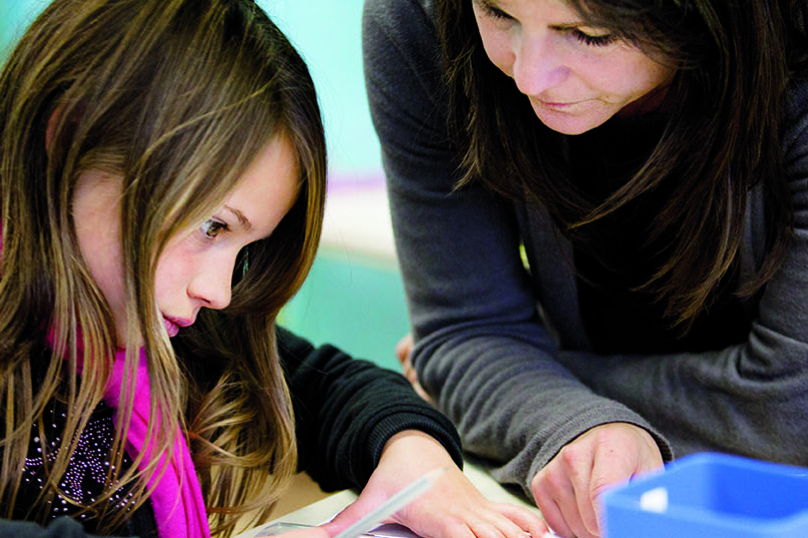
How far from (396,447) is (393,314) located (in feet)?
6.22

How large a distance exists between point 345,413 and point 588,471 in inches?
9.6

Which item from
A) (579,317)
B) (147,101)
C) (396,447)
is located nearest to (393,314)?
(579,317)

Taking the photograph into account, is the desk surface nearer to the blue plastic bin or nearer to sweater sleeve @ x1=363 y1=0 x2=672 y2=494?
sweater sleeve @ x1=363 y1=0 x2=672 y2=494

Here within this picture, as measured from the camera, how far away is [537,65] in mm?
663

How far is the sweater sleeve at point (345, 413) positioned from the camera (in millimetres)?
806

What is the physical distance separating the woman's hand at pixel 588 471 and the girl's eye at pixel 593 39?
11.7 inches

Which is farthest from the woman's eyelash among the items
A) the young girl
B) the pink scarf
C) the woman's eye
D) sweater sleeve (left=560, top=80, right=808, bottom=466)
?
the pink scarf

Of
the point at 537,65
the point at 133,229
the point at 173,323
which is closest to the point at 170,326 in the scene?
the point at 173,323

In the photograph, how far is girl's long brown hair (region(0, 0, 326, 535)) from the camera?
2.06 feet

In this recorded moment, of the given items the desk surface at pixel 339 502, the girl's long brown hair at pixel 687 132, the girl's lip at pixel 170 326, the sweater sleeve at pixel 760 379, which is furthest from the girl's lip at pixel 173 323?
the sweater sleeve at pixel 760 379

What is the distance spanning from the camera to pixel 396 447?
78 centimetres

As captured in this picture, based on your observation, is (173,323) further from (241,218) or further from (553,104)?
(553,104)

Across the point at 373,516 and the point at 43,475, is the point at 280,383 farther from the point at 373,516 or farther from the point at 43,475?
the point at 373,516

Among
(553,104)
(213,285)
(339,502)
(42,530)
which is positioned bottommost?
(339,502)
